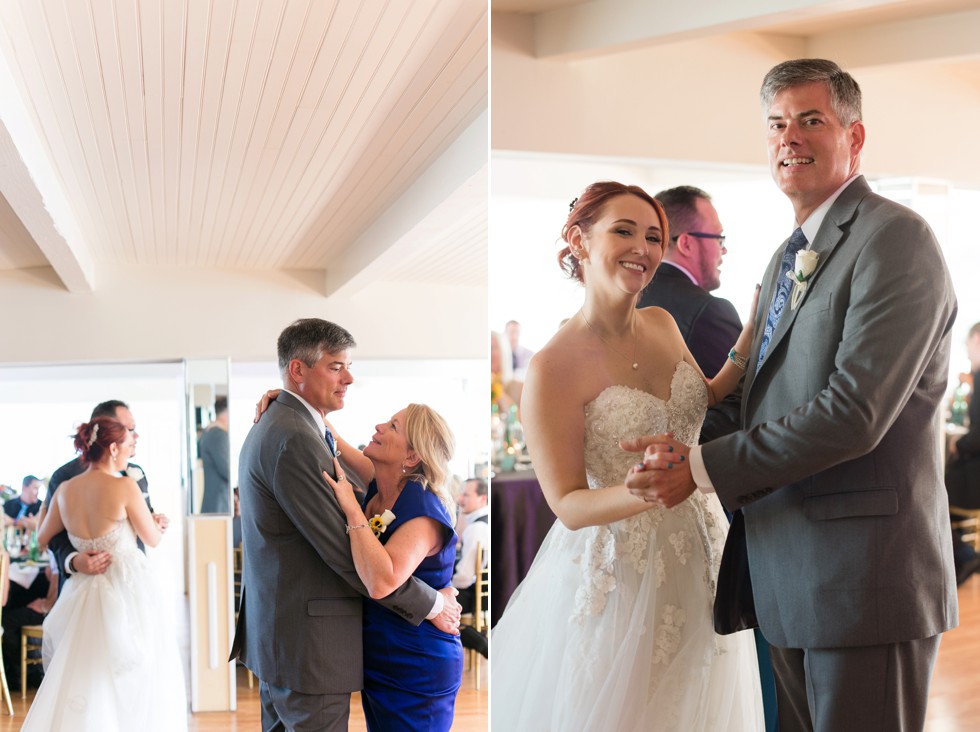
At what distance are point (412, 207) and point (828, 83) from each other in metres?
1.57

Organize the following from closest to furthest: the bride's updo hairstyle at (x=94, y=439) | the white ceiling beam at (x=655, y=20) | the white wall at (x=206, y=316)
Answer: the white ceiling beam at (x=655, y=20) → the white wall at (x=206, y=316) → the bride's updo hairstyle at (x=94, y=439)

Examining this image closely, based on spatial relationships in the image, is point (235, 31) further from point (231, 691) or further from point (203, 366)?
point (231, 691)

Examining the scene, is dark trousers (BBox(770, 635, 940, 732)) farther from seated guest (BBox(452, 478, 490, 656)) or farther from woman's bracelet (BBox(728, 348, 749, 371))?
seated guest (BBox(452, 478, 490, 656))

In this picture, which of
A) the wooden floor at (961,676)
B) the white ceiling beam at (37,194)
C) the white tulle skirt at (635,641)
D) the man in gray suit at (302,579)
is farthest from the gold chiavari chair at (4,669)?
the wooden floor at (961,676)

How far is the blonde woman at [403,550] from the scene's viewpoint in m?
2.47

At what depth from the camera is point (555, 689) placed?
1956 mm

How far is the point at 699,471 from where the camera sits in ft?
5.61

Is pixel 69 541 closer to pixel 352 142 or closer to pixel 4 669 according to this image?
pixel 4 669

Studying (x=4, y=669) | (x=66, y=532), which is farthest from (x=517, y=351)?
(x=4, y=669)

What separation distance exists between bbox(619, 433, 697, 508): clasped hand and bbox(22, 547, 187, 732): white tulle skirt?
1940 mm

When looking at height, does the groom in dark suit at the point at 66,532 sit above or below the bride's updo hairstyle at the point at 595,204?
below

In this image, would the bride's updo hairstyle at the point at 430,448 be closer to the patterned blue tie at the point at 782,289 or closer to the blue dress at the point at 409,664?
the blue dress at the point at 409,664

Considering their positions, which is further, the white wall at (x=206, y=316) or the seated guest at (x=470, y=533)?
the seated guest at (x=470, y=533)

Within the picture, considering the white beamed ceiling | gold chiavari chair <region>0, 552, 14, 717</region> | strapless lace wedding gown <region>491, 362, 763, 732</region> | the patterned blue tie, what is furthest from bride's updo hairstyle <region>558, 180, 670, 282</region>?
gold chiavari chair <region>0, 552, 14, 717</region>
